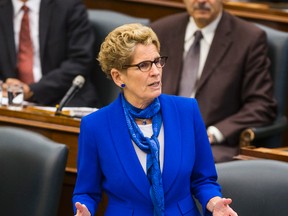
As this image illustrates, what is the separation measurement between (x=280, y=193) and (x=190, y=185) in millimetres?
257

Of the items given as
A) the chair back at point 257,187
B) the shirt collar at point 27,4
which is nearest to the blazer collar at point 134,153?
the chair back at point 257,187

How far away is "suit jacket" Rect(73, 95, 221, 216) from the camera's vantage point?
6.66ft

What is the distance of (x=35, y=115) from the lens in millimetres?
2953

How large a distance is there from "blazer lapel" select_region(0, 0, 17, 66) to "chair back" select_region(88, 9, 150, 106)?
0.34 m

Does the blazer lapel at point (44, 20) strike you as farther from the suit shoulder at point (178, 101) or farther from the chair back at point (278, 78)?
the suit shoulder at point (178, 101)

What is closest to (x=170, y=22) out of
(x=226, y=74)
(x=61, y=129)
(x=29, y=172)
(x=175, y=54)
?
(x=175, y=54)

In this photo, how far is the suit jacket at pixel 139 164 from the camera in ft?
6.66

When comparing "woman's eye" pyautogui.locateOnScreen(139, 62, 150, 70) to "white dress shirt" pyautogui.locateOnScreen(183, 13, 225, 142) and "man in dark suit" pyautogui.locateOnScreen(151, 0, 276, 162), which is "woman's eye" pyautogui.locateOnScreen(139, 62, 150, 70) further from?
"white dress shirt" pyautogui.locateOnScreen(183, 13, 225, 142)

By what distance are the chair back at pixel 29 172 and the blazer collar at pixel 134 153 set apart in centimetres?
39

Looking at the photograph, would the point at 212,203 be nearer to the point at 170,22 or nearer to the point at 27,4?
the point at 170,22

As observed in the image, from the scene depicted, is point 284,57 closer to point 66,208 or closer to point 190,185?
point 66,208

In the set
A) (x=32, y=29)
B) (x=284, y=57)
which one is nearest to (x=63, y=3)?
(x=32, y=29)

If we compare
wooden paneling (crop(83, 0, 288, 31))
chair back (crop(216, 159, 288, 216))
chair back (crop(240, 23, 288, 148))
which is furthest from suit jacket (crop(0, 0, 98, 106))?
chair back (crop(216, 159, 288, 216))

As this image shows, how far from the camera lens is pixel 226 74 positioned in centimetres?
330
